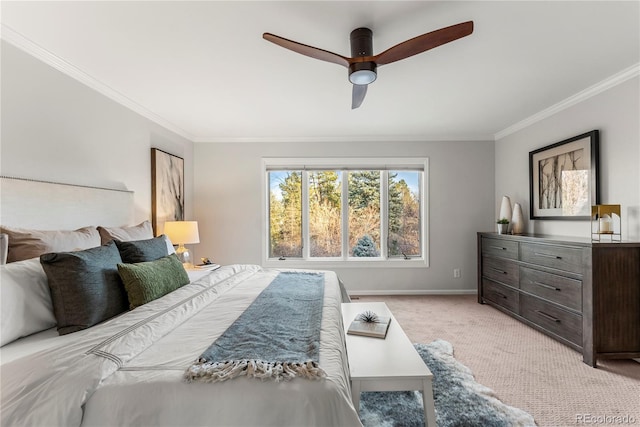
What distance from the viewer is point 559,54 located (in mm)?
2195

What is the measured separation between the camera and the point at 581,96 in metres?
2.95

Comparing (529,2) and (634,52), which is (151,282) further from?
(634,52)

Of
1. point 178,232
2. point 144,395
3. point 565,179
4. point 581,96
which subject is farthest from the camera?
point 178,232

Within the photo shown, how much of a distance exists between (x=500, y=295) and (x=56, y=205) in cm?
454

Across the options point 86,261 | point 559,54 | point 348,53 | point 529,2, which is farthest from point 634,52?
point 86,261

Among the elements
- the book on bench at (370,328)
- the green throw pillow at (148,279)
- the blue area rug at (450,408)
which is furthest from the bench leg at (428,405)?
the green throw pillow at (148,279)

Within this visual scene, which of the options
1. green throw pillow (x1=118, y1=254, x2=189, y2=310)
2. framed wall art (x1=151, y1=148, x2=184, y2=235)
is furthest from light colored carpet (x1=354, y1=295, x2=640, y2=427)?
framed wall art (x1=151, y1=148, x2=184, y2=235)

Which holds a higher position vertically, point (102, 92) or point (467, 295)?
point (102, 92)

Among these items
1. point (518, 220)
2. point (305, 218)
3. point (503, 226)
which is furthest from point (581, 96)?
point (305, 218)

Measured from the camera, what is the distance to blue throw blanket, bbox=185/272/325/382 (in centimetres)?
109

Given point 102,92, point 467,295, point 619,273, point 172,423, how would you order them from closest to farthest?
point 172,423 < point 619,273 < point 102,92 < point 467,295

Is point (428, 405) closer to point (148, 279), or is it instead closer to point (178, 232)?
point (148, 279)

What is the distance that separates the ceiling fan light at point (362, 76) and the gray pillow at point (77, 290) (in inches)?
74.7

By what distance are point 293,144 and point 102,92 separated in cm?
240
